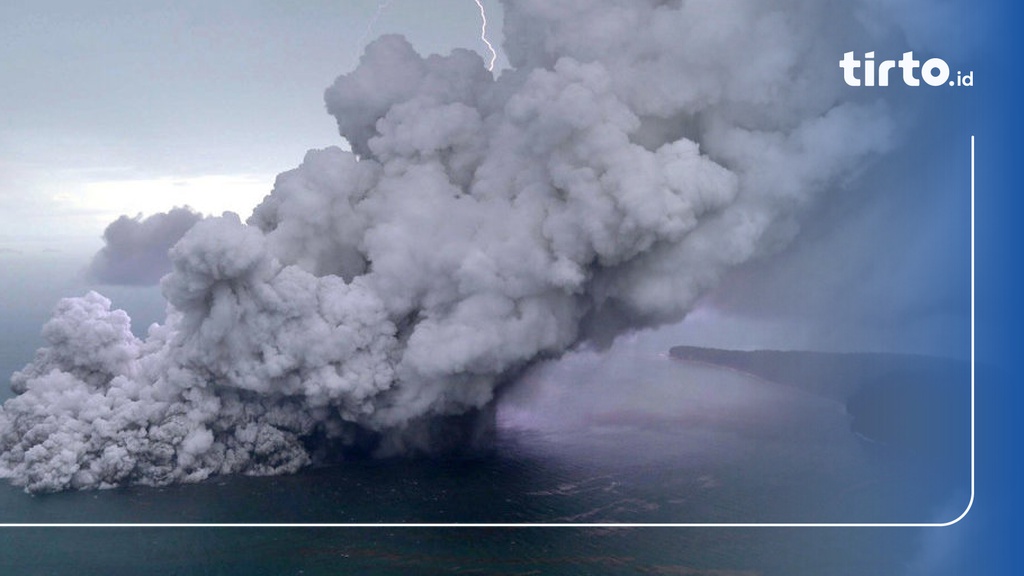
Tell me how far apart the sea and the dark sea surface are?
0.9 inches

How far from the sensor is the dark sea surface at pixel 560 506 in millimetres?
9992

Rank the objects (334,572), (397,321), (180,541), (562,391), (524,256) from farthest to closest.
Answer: (562,391) → (397,321) → (524,256) → (180,541) → (334,572)

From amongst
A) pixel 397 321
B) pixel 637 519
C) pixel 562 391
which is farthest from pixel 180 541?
pixel 562 391

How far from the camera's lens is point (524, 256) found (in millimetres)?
11703

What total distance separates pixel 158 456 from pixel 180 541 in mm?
1714

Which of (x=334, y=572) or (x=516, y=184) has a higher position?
(x=516, y=184)

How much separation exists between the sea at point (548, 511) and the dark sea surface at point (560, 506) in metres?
0.02

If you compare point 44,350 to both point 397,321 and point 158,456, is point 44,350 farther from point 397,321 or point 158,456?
point 397,321

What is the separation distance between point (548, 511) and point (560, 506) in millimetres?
168

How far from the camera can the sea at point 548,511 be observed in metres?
10.0

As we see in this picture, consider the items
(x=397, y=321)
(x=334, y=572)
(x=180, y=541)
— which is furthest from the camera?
(x=397, y=321)

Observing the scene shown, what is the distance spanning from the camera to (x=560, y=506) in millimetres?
11203

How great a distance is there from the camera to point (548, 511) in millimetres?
11102

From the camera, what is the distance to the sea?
10.0 m
